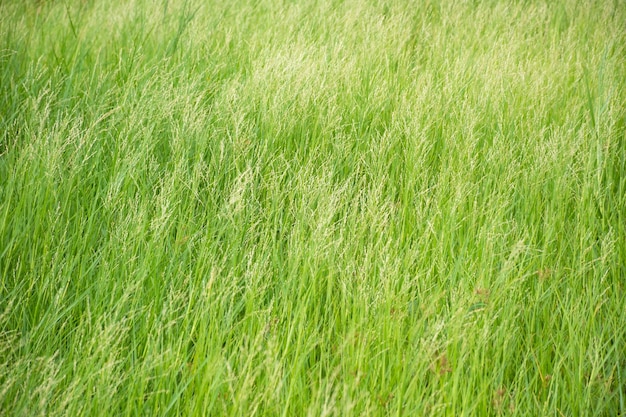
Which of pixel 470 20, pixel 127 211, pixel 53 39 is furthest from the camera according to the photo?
pixel 470 20

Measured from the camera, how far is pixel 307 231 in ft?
7.06

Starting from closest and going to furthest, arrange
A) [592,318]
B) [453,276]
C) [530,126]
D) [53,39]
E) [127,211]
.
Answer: [592,318], [453,276], [127,211], [530,126], [53,39]

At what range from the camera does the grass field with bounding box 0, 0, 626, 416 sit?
158 centimetres

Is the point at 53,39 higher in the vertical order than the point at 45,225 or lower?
higher

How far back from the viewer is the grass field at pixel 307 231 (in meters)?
1.58

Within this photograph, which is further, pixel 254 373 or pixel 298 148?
pixel 298 148

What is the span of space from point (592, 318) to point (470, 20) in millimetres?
2889

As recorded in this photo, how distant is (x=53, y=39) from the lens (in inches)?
137

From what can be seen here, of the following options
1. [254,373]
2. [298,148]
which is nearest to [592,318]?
[254,373]

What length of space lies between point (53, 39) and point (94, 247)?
215 cm

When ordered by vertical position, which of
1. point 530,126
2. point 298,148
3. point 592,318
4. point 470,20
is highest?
point 470,20

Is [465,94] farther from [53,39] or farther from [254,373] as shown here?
[53,39]

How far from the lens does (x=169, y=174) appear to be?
7.43 ft

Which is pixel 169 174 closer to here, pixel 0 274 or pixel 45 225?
pixel 45 225
